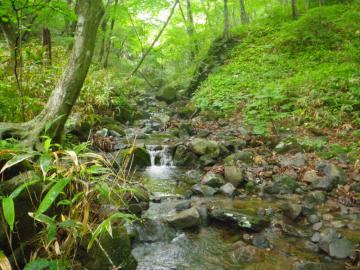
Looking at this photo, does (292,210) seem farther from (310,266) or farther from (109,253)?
(109,253)


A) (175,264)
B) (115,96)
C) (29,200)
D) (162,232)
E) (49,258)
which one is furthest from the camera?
(115,96)

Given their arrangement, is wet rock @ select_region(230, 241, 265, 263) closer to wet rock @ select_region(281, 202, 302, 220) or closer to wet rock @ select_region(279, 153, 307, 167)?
wet rock @ select_region(281, 202, 302, 220)

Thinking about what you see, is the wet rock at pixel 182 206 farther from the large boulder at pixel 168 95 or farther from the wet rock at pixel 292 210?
the large boulder at pixel 168 95

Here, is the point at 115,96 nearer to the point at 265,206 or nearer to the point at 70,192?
the point at 265,206

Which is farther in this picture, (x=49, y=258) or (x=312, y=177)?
(x=312, y=177)

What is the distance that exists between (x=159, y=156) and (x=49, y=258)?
5950mm

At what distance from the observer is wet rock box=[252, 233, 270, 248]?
421 centimetres

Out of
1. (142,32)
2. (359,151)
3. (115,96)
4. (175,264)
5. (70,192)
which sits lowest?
(175,264)

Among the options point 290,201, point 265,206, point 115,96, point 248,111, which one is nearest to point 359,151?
point 290,201

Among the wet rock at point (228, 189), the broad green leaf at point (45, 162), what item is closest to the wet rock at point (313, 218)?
the wet rock at point (228, 189)

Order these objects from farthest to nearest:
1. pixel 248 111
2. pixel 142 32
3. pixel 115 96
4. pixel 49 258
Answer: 1. pixel 142 32
2. pixel 115 96
3. pixel 248 111
4. pixel 49 258

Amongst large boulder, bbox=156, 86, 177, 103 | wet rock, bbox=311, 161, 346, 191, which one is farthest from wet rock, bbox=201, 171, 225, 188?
large boulder, bbox=156, 86, 177, 103

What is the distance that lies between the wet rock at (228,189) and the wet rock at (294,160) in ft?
5.01

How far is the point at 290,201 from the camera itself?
558 centimetres
